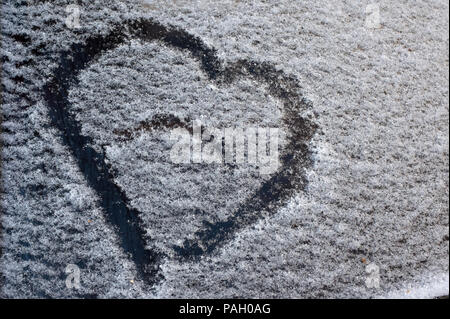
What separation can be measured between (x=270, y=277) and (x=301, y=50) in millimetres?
467

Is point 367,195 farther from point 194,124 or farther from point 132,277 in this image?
point 132,277

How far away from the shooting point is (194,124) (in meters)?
0.63

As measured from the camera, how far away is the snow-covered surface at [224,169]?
613mm

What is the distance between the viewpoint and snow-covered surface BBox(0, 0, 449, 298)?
613 millimetres

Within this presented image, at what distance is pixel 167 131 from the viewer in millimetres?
632

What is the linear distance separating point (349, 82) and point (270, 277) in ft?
1.42

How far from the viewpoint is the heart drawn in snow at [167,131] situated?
24.3 inches

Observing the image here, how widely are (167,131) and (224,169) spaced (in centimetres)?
14

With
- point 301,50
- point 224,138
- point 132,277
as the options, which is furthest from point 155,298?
point 301,50

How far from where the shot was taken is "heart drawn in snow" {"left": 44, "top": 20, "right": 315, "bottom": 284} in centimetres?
62

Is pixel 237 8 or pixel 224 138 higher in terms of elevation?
pixel 237 8

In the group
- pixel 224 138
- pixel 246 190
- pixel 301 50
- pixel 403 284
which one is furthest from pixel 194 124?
pixel 403 284

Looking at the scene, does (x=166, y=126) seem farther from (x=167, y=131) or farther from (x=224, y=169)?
(x=224, y=169)

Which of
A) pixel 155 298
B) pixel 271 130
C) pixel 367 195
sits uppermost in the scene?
pixel 271 130
